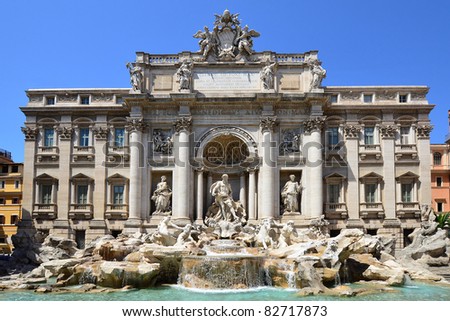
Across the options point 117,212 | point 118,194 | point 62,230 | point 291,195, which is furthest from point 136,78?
point 291,195

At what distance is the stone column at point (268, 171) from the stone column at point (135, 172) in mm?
8178

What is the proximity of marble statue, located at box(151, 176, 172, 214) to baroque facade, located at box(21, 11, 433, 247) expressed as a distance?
0.24 ft

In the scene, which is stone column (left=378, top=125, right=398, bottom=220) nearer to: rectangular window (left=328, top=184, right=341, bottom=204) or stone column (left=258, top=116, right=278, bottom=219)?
rectangular window (left=328, top=184, right=341, bottom=204)

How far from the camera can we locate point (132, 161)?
101ft

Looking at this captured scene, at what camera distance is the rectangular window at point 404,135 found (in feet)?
104

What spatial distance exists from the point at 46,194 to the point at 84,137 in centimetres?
493

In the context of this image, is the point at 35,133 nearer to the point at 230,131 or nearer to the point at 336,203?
the point at 230,131

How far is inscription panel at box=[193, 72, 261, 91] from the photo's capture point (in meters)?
31.3

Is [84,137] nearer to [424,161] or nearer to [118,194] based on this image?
[118,194]

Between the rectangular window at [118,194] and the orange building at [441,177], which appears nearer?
the rectangular window at [118,194]

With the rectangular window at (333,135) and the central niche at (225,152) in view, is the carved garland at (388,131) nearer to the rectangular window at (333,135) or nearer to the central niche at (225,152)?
the rectangular window at (333,135)

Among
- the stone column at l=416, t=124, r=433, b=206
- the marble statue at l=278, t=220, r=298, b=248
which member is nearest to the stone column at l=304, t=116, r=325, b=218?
the marble statue at l=278, t=220, r=298, b=248

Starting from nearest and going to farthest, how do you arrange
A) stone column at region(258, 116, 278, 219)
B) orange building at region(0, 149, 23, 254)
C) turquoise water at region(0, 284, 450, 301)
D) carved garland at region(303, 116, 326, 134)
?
turquoise water at region(0, 284, 450, 301) → stone column at region(258, 116, 278, 219) → carved garland at region(303, 116, 326, 134) → orange building at region(0, 149, 23, 254)

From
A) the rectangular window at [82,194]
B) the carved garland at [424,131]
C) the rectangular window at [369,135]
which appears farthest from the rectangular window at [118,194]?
the carved garland at [424,131]
